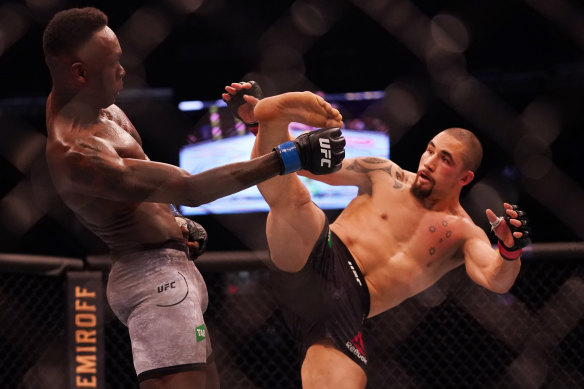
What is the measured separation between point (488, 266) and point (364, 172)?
19.7 inches

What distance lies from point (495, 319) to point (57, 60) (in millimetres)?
2266

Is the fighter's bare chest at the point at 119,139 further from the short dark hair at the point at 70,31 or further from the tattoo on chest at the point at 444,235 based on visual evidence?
the tattoo on chest at the point at 444,235

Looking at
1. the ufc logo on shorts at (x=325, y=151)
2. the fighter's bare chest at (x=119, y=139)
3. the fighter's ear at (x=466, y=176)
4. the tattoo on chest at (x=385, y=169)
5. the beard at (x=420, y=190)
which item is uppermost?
the ufc logo on shorts at (x=325, y=151)

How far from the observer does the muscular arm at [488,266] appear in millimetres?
2080

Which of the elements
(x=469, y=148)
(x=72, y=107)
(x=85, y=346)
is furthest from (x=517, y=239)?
(x=85, y=346)

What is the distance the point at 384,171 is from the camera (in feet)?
7.77

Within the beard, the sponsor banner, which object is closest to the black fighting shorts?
the beard

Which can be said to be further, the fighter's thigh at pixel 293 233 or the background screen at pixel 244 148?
the background screen at pixel 244 148

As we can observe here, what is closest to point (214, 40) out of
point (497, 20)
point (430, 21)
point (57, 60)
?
point (430, 21)

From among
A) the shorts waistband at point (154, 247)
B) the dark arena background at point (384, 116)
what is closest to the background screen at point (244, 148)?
the dark arena background at point (384, 116)

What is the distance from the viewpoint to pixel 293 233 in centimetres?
198

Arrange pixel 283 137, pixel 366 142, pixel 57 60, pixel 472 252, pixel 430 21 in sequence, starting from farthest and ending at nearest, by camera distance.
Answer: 1. pixel 366 142
2. pixel 430 21
3. pixel 472 252
4. pixel 283 137
5. pixel 57 60

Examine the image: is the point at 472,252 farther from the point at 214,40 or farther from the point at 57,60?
the point at 214,40

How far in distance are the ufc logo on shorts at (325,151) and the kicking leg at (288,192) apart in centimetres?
13
